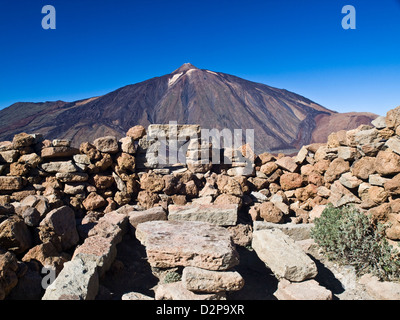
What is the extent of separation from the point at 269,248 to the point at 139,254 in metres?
2.42

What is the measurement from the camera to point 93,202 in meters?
6.58

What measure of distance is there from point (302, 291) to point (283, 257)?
56 cm

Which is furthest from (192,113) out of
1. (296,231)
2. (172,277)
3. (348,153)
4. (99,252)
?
(172,277)

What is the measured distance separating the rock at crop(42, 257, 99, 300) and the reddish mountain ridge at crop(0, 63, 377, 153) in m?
30.5

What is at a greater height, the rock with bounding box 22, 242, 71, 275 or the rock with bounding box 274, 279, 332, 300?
the rock with bounding box 22, 242, 71, 275

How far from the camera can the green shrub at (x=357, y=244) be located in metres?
4.91

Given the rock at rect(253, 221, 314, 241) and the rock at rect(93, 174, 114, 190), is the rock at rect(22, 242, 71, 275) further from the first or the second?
the rock at rect(253, 221, 314, 241)

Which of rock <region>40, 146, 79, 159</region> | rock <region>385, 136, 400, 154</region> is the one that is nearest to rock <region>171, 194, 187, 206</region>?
rock <region>40, 146, 79, 159</region>

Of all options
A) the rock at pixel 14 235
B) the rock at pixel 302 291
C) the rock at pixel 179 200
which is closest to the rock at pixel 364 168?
the rock at pixel 302 291

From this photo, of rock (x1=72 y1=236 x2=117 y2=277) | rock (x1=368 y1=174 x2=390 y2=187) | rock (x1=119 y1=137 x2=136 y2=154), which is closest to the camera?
rock (x1=72 y1=236 x2=117 y2=277)

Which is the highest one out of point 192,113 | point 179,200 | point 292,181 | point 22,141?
point 192,113

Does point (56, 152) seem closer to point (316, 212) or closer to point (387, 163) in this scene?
point (316, 212)

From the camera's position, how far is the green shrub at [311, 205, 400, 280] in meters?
4.91

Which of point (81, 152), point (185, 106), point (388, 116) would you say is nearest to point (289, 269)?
point (388, 116)
